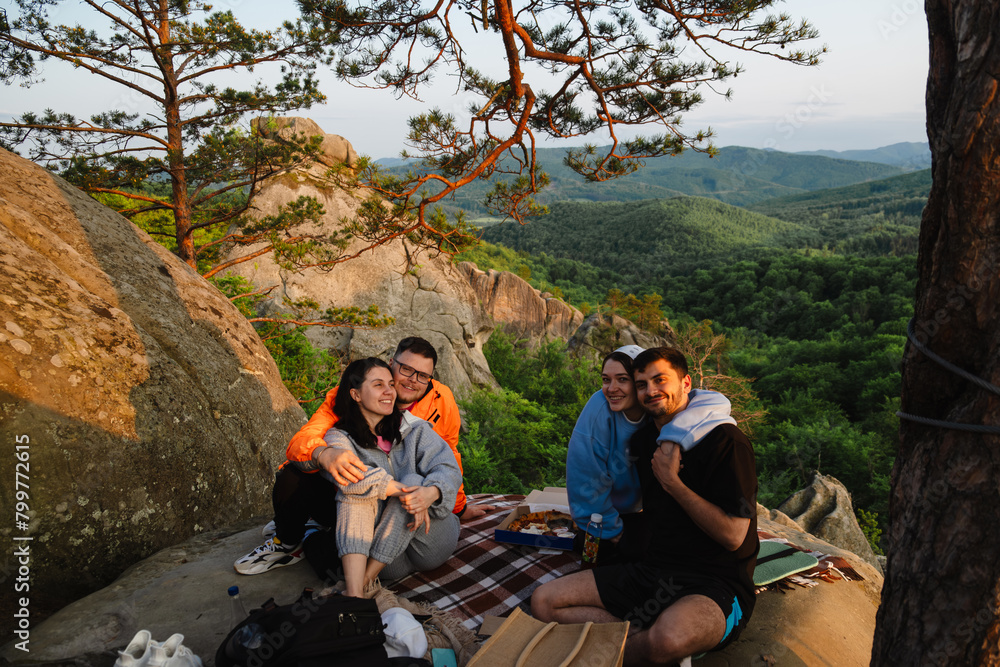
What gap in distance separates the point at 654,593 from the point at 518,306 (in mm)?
16561

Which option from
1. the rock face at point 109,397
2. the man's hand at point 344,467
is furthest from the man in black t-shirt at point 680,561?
the rock face at point 109,397

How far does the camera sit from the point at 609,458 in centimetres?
301

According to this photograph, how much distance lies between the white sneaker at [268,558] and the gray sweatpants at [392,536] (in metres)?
0.54

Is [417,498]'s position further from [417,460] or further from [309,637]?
[309,637]

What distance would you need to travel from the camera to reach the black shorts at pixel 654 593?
91.4 inches

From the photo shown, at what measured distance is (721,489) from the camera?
235cm

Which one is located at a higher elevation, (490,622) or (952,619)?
(952,619)

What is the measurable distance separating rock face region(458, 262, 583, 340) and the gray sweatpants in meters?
14.6

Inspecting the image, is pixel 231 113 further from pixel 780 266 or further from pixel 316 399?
pixel 780 266

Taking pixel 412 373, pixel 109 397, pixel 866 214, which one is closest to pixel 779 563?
pixel 412 373

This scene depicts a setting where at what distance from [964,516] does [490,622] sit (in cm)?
184

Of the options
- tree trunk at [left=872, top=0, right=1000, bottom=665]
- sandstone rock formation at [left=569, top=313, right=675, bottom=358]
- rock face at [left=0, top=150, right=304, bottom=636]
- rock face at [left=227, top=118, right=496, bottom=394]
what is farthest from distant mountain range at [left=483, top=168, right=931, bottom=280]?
tree trunk at [left=872, top=0, right=1000, bottom=665]

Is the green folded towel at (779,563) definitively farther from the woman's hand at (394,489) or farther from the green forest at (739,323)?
the green forest at (739,323)

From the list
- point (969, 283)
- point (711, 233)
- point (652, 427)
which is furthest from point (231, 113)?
point (711, 233)
